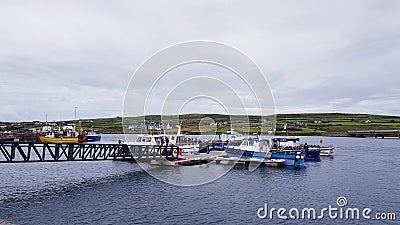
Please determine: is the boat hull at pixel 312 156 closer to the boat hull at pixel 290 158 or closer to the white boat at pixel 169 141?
the boat hull at pixel 290 158

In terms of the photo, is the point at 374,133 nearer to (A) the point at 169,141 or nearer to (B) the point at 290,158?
(B) the point at 290,158

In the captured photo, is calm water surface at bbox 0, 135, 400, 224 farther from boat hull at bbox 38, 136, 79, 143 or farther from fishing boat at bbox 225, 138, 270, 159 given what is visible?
boat hull at bbox 38, 136, 79, 143

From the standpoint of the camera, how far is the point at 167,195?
3294 centimetres

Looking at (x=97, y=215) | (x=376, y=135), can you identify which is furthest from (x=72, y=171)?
(x=376, y=135)

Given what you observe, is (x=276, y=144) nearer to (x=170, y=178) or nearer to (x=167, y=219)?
(x=170, y=178)

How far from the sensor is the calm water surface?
83.1 ft

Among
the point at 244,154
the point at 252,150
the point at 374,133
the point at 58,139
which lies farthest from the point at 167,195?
the point at 374,133

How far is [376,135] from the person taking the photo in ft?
640

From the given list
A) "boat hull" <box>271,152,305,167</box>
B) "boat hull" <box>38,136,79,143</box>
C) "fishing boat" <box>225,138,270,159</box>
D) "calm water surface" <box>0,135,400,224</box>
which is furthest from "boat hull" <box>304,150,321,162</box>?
"boat hull" <box>38,136,79,143</box>

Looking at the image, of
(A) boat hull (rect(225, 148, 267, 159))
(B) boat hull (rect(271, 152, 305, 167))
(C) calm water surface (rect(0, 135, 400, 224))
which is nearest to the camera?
(C) calm water surface (rect(0, 135, 400, 224))

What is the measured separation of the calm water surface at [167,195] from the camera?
25344mm

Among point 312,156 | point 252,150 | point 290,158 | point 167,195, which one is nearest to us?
point 167,195

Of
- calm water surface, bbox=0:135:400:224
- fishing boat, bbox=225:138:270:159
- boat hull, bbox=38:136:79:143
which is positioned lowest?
calm water surface, bbox=0:135:400:224

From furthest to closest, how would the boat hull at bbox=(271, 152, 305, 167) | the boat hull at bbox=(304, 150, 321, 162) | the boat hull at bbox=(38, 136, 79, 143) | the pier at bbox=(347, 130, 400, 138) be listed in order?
the pier at bbox=(347, 130, 400, 138) < the boat hull at bbox=(38, 136, 79, 143) < the boat hull at bbox=(304, 150, 321, 162) < the boat hull at bbox=(271, 152, 305, 167)
